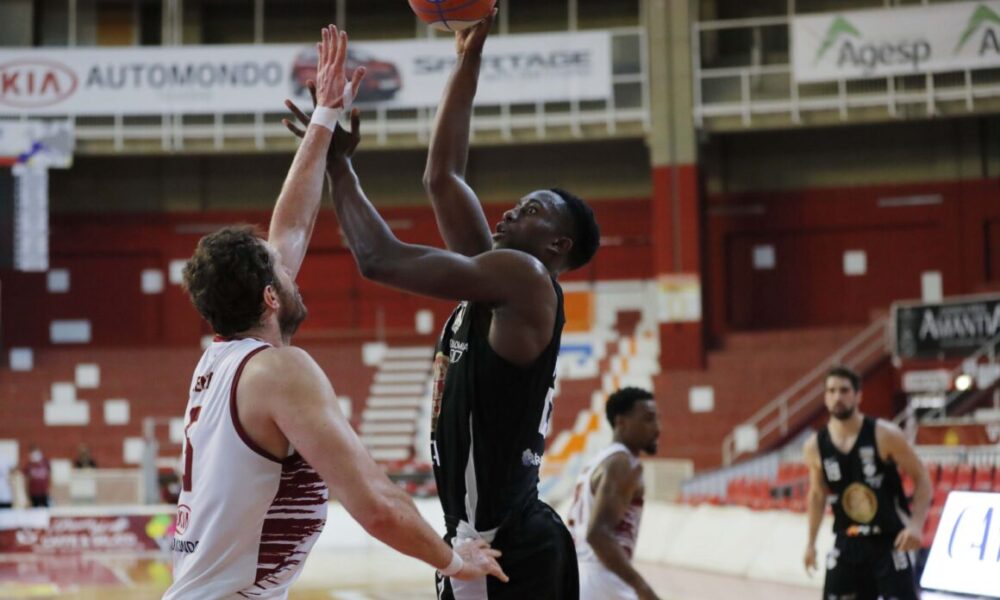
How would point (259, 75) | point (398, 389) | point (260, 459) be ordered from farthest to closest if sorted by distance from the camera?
point (398, 389)
point (259, 75)
point (260, 459)

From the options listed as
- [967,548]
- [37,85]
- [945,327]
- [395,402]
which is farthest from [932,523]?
[37,85]

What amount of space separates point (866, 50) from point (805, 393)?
5931 mm

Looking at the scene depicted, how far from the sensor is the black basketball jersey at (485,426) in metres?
3.78

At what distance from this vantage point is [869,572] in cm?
736

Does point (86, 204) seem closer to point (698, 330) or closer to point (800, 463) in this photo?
point (698, 330)

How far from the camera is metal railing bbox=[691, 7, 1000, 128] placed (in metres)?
22.7

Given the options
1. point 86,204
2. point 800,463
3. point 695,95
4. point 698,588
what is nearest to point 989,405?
point 800,463

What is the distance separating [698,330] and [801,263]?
132 inches

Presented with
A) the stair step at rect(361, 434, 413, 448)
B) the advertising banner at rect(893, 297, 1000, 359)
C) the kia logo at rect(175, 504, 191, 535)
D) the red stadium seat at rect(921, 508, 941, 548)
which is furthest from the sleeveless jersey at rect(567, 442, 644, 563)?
the stair step at rect(361, 434, 413, 448)

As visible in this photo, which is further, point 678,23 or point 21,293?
point 21,293

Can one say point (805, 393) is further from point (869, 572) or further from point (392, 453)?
point (869, 572)

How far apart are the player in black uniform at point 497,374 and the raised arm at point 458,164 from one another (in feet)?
0.76

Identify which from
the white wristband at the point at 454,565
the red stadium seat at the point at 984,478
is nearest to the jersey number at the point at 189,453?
the white wristband at the point at 454,565

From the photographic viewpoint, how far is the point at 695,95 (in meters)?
23.7
